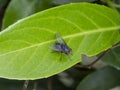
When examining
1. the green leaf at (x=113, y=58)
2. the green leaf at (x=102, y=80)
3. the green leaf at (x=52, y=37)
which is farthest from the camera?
the green leaf at (x=102, y=80)

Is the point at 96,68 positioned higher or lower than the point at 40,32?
lower

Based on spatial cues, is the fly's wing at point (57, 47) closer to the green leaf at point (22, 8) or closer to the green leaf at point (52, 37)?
the green leaf at point (52, 37)

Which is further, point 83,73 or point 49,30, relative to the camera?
point 83,73

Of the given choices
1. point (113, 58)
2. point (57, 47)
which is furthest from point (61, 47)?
point (113, 58)

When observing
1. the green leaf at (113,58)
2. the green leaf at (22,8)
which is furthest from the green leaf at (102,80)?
the green leaf at (22,8)

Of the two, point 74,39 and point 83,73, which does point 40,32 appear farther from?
point 83,73

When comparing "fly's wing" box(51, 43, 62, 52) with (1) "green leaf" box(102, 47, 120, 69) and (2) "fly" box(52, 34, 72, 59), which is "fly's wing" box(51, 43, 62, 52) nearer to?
(2) "fly" box(52, 34, 72, 59)

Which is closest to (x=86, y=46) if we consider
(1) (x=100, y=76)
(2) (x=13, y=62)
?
(2) (x=13, y=62)
